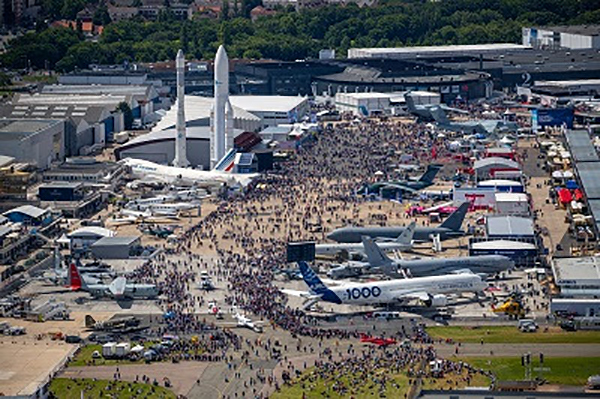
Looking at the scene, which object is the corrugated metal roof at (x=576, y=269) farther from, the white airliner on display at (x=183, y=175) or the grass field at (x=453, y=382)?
the white airliner on display at (x=183, y=175)

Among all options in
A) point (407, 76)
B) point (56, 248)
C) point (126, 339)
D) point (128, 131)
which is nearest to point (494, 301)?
point (126, 339)

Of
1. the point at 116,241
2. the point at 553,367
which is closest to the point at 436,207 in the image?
the point at 116,241

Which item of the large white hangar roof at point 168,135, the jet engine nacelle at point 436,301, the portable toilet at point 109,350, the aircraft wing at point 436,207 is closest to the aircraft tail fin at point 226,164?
the large white hangar roof at point 168,135

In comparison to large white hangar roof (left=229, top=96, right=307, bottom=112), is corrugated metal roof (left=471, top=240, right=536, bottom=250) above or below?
below

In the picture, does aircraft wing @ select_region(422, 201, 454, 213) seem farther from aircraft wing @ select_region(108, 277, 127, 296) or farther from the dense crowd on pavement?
aircraft wing @ select_region(108, 277, 127, 296)

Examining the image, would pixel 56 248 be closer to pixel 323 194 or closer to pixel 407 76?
pixel 323 194

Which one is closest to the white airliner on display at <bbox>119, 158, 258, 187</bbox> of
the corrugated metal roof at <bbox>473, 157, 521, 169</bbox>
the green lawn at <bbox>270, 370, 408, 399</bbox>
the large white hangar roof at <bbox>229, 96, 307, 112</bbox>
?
the corrugated metal roof at <bbox>473, 157, 521, 169</bbox>
